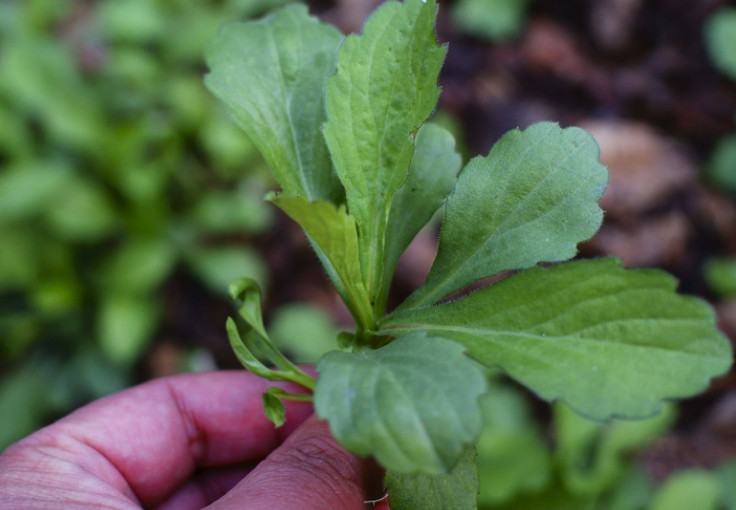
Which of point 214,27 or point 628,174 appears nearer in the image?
point 628,174

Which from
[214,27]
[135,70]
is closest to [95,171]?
[135,70]

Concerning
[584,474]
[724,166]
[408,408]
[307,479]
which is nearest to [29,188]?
[307,479]

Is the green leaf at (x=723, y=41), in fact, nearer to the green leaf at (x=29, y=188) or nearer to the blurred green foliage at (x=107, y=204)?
the blurred green foliage at (x=107, y=204)

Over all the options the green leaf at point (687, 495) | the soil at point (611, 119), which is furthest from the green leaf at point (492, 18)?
the green leaf at point (687, 495)

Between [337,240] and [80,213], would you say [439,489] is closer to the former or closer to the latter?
[337,240]

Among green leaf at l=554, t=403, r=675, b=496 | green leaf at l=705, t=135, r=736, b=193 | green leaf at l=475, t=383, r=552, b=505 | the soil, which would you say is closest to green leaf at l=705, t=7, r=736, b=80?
the soil

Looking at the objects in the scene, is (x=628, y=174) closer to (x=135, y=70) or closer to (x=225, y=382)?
(x=225, y=382)
